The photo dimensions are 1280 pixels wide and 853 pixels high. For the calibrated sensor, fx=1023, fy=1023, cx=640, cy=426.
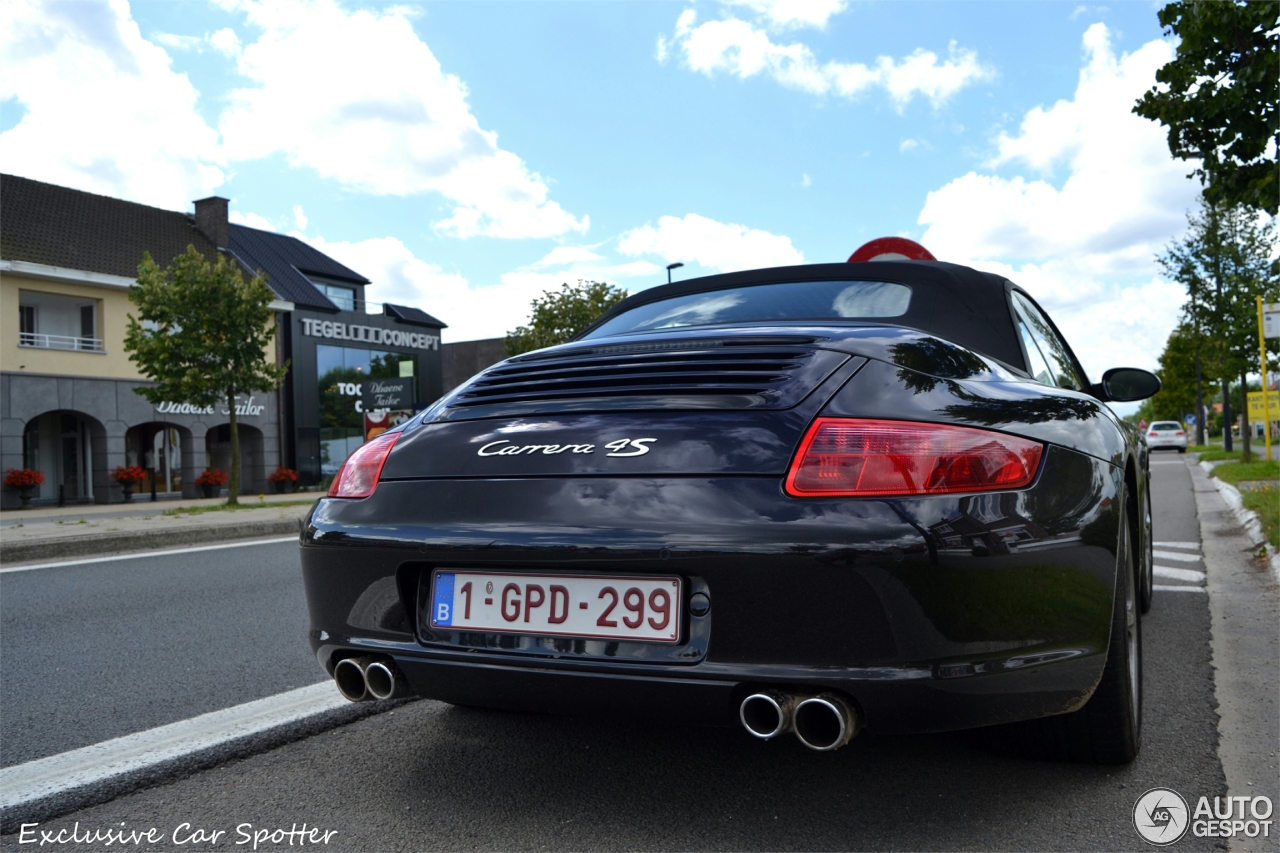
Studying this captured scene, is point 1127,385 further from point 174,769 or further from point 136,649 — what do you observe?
point 136,649

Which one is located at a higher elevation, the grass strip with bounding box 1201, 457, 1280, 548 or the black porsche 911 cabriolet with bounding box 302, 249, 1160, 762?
the black porsche 911 cabriolet with bounding box 302, 249, 1160, 762

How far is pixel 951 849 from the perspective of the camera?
2.12 meters

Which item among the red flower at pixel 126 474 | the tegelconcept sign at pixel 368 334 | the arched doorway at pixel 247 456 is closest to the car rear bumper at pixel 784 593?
the red flower at pixel 126 474

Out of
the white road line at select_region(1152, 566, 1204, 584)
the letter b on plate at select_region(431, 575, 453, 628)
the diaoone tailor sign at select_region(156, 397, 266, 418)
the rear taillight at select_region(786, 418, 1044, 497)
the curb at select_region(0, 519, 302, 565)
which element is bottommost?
the white road line at select_region(1152, 566, 1204, 584)

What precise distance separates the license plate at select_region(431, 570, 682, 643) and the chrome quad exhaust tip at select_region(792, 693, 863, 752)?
0.94ft

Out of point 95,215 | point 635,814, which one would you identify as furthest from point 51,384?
point 635,814

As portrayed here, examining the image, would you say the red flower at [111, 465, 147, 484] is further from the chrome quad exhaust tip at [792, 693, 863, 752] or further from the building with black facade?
the chrome quad exhaust tip at [792, 693, 863, 752]

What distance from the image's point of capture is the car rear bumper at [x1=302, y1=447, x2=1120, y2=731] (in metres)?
1.94

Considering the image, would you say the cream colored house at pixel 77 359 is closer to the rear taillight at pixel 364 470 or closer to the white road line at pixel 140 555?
Answer: the white road line at pixel 140 555

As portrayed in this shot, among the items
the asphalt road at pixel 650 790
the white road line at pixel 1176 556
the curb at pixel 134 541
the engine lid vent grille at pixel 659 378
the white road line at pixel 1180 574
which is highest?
the engine lid vent grille at pixel 659 378

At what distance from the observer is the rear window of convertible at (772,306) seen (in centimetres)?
322

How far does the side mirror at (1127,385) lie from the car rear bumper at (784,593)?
1996mm

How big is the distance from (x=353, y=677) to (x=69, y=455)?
103 feet

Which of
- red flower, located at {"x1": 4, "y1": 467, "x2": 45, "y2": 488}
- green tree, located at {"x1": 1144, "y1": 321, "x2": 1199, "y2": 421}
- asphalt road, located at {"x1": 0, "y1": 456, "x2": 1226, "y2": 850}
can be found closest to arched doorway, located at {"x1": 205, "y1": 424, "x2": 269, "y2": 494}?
red flower, located at {"x1": 4, "y1": 467, "x2": 45, "y2": 488}
